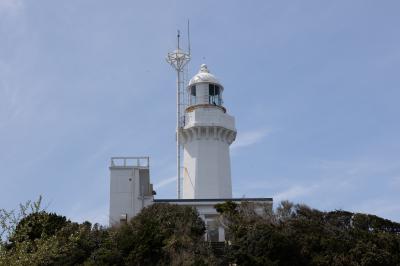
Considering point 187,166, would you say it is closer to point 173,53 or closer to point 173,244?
point 173,53

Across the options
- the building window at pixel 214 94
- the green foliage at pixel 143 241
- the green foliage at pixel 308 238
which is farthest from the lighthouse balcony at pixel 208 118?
the green foliage at pixel 143 241

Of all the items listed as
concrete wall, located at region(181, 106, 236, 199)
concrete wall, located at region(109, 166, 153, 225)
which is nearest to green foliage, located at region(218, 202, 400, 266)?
concrete wall, located at region(109, 166, 153, 225)

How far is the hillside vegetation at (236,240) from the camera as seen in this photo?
28.3m

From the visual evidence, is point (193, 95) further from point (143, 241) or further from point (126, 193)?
point (143, 241)

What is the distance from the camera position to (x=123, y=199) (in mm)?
36688

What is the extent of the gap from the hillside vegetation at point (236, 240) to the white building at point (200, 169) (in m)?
3.90

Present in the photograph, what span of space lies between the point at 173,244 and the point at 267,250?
425 centimetres

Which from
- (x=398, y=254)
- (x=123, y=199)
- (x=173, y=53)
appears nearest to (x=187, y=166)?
(x=123, y=199)

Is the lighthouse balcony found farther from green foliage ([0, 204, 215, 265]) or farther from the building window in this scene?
green foliage ([0, 204, 215, 265])

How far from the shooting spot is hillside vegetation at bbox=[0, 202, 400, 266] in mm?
28344

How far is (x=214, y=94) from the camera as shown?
42.4 meters

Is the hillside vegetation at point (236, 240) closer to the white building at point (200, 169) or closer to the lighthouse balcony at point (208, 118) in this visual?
the white building at point (200, 169)

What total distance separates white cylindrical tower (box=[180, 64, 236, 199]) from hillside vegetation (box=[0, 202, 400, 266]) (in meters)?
7.83

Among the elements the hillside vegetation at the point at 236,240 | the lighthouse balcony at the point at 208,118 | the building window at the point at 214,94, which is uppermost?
the building window at the point at 214,94
